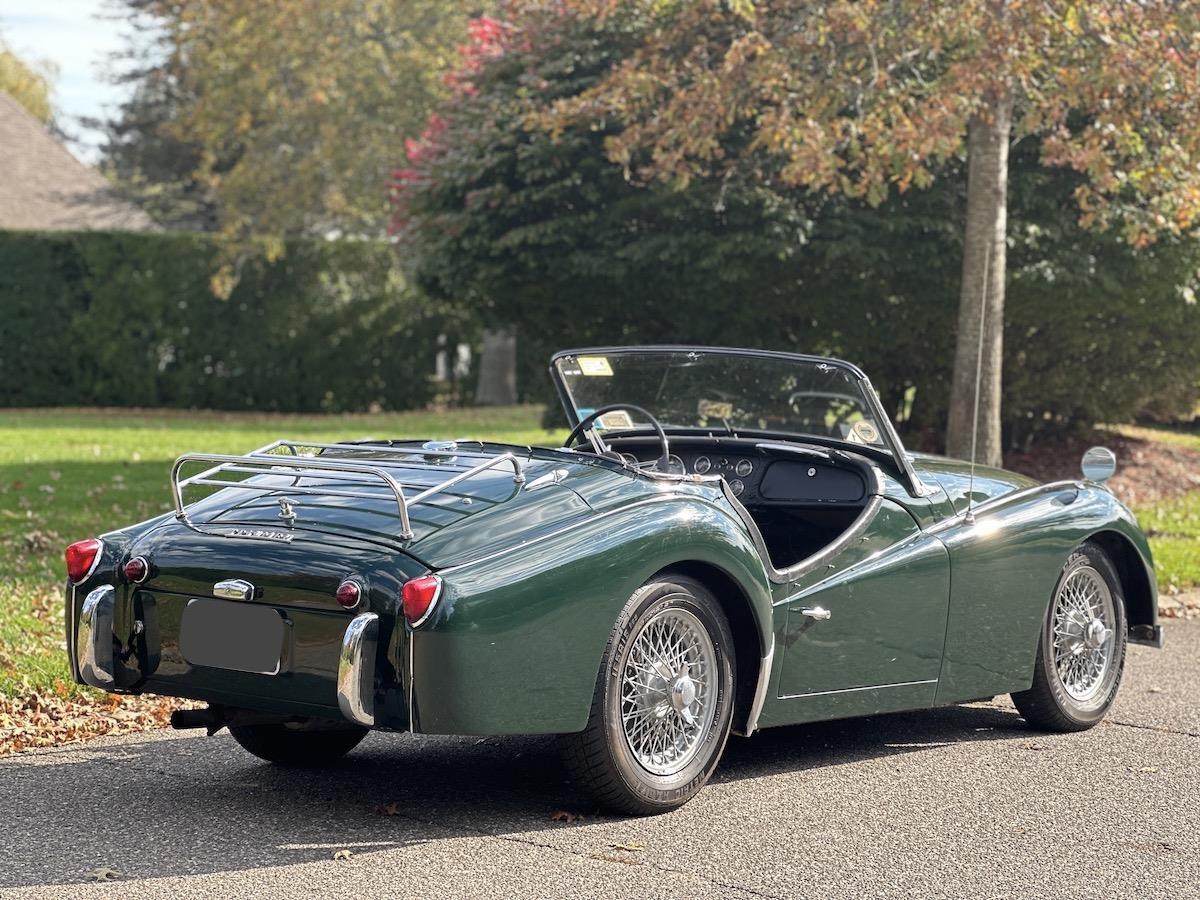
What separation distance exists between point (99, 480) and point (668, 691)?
413 inches

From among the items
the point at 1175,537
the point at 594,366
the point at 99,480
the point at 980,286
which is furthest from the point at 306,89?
the point at 594,366

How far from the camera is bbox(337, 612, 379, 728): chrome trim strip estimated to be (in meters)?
4.61

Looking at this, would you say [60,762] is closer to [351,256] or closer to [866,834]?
[866,834]

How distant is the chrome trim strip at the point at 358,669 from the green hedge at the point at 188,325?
2328 cm

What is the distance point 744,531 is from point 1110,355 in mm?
11874

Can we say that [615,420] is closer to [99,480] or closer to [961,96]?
[961,96]

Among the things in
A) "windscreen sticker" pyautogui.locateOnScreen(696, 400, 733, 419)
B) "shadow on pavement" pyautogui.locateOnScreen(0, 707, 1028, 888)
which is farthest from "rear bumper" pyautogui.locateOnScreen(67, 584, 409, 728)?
"windscreen sticker" pyautogui.locateOnScreen(696, 400, 733, 419)

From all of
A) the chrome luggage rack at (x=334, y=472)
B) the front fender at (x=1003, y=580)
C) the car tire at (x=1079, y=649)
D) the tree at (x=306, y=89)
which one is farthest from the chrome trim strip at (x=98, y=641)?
the tree at (x=306, y=89)

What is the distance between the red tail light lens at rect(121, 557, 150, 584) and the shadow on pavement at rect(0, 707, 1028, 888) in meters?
0.72

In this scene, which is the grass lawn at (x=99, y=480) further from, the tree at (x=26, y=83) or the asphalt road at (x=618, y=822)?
the tree at (x=26, y=83)

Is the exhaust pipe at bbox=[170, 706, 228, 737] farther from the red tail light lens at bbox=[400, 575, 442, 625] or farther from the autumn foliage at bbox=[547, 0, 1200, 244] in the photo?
the autumn foliage at bbox=[547, 0, 1200, 244]

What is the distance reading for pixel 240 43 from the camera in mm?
26562

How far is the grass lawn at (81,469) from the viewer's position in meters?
7.98

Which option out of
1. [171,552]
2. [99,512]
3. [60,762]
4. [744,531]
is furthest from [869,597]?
[99,512]
